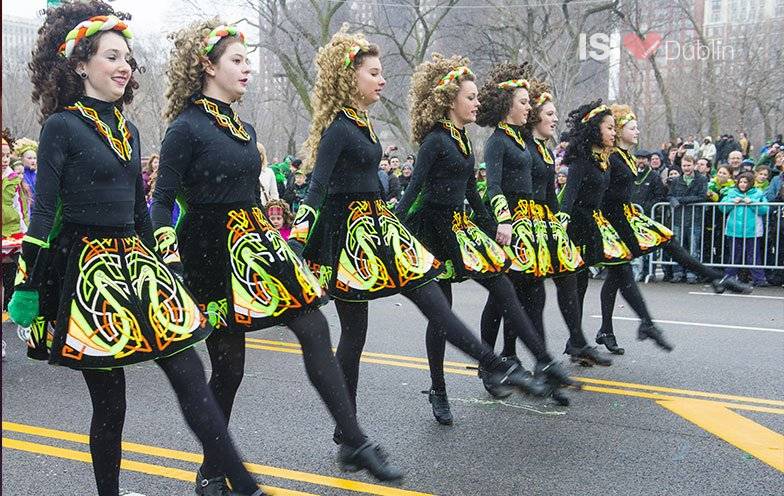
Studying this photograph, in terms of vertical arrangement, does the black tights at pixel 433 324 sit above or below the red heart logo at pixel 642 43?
below

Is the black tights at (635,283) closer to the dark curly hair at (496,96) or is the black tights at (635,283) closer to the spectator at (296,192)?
the dark curly hair at (496,96)

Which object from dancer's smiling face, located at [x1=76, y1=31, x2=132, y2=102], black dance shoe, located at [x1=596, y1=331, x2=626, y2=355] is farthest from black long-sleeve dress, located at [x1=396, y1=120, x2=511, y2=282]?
black dance shoe, located at [x1=596, y1=331, x2=626, y2=355]

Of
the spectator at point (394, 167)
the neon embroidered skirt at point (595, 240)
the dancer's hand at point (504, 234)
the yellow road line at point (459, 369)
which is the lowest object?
the yellow road line at point (459, 369)

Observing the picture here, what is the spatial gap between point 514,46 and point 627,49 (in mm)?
3765

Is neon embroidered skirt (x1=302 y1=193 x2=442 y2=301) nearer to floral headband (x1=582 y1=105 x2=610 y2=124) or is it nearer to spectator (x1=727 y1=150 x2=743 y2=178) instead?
floral headband (x1=582 y1=105 x2=610 y2=124)

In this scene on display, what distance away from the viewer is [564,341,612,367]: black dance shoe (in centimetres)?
658

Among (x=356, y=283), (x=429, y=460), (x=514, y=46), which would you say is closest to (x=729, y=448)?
(x=429, y=460)

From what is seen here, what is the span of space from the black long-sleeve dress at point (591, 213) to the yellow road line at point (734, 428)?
1340 millimetres

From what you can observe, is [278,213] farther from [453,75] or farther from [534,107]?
[453,75]

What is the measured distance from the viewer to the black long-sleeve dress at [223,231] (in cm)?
374

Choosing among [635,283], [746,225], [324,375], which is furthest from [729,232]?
[324,375]

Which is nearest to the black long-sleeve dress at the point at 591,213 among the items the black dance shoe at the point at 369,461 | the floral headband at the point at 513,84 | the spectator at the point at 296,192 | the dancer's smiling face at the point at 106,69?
the floral headband at the point at 513,84

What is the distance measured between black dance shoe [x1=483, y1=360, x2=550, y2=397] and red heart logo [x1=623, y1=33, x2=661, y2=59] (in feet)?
85.4

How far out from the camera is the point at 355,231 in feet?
14.8
